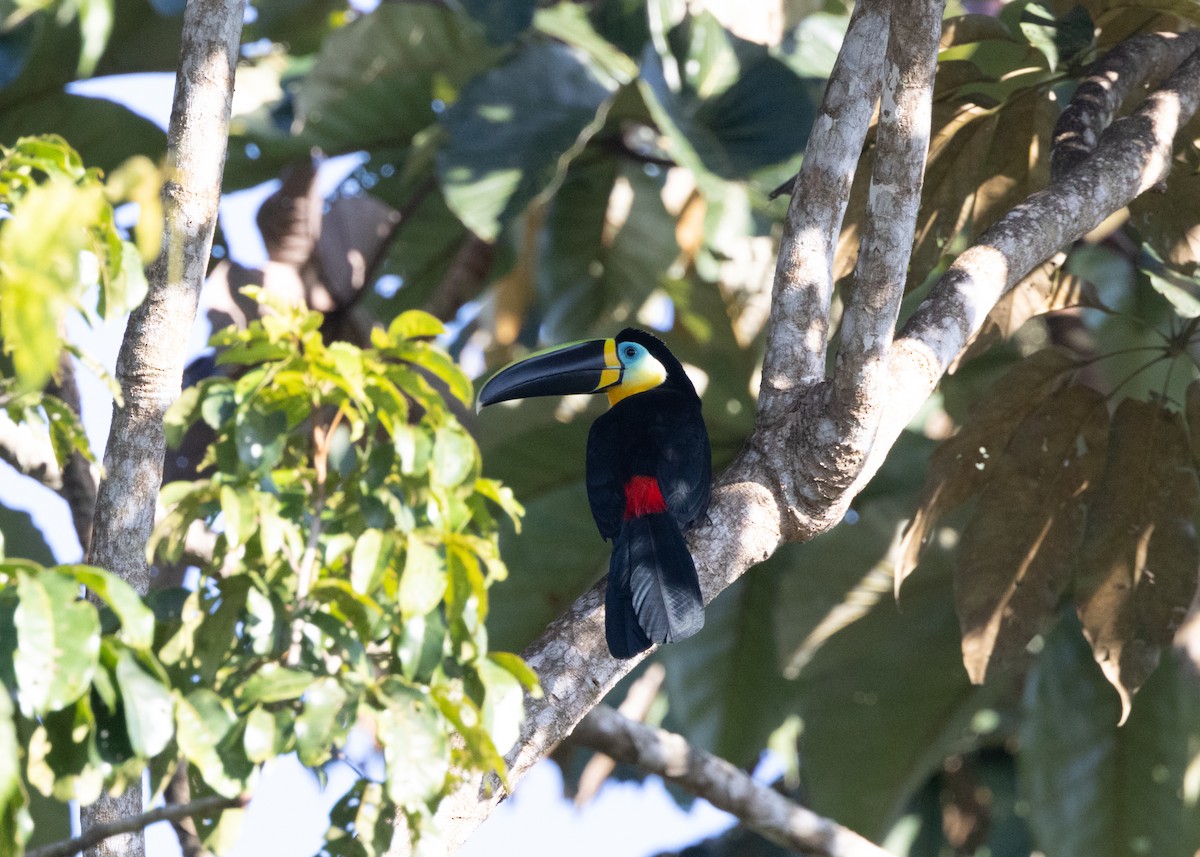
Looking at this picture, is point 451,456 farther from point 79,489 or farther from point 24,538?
point 24,538

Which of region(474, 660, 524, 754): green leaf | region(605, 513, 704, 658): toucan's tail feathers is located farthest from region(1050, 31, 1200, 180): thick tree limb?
region(474, 660, 524, 754): green leaf

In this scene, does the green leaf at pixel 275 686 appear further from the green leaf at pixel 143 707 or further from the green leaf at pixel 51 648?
the green leaf at pixel 51 648

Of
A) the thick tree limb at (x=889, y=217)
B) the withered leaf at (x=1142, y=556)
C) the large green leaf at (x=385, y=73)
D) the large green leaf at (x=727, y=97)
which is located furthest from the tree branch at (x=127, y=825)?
the large green leaf at (x=385, y=73)

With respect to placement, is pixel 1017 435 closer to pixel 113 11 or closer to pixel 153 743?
pixel 153 743

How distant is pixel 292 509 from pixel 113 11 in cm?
307

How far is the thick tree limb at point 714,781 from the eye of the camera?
3.02 m

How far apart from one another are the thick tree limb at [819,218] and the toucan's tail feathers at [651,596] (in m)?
0.30

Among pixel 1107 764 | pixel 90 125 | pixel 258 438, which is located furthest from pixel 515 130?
pixel 258 438

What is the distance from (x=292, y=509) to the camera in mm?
1648

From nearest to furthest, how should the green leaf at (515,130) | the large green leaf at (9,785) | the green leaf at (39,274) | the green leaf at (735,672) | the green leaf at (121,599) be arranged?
the green leaf at (39,274), the large green leaf at (9,785), the green leaf at (121,599), the green leaf at (515,130), the green leaf at (735,672)

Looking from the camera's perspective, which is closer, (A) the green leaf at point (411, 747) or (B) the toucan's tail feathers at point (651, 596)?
(A) the green leaf at point (411, 747)

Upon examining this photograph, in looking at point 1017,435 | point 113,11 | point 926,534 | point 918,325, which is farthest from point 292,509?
point 113,11

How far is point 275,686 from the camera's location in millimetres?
1446

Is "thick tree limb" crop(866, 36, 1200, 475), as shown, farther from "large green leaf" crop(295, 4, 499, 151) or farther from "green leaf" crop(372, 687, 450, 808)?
"large green leaf" crop(295, 4, 499, 151)
